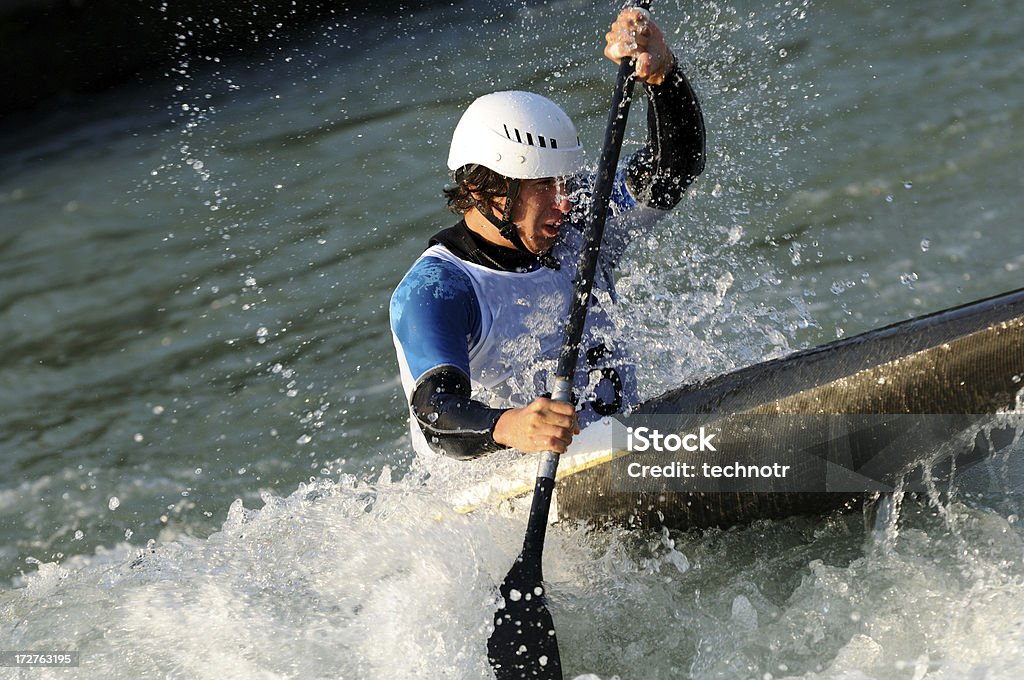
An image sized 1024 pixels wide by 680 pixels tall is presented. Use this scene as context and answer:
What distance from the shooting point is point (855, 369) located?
3.23 meters

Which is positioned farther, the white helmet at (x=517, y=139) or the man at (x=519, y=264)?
the white helmet at (x=517, y=139)

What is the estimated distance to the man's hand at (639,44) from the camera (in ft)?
10.9

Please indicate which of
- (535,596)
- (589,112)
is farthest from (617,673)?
(589,112)

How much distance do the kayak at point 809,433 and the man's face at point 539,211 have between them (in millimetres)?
601

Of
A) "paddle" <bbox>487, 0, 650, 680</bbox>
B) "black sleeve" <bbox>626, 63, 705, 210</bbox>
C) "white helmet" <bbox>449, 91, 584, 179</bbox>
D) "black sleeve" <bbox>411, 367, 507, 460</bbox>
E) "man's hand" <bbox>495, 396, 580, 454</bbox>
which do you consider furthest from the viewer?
→ "black sleeve" <bbox>626, 63, 705, 210</bbox>

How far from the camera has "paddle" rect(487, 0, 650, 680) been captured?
3.11m

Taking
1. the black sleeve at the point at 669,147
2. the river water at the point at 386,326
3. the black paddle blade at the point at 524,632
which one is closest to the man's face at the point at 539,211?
the black sleeve at the point at 669,147

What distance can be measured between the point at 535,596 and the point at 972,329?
1.46 m

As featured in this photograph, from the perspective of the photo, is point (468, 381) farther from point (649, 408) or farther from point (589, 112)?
point (589, 112)

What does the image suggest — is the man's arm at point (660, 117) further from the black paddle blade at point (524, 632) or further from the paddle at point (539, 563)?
the black paddle blade at point (524, 632)

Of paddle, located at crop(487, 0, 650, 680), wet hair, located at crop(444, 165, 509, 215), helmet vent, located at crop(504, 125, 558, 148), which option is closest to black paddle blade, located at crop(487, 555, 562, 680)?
paddle, located at crop(487, 0, 650, 680)

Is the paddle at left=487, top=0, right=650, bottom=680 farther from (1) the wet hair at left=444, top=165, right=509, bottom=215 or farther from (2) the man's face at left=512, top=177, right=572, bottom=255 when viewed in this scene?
(1) the wet hair at left=444, top=165, right=509, bottom=215

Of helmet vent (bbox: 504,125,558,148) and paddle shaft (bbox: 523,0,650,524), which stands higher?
helmet vent (bbox: 504,125,558,148)

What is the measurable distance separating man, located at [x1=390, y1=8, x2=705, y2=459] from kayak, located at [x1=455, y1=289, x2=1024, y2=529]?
0.21m
